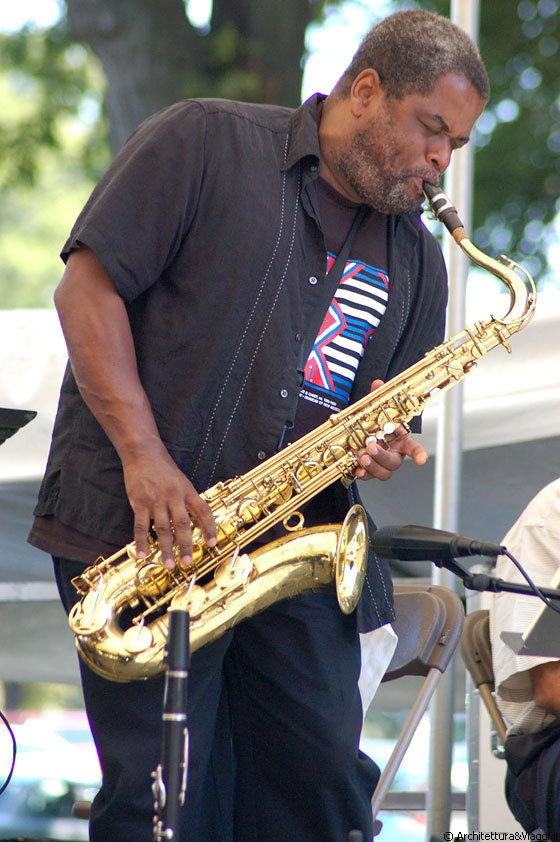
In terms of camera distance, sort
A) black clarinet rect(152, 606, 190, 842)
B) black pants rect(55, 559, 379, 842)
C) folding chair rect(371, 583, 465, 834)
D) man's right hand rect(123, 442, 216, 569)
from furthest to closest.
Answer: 1. folding chair rect(371, 583, 465, 834)
2. black pants rect(55, 559, 379, 842)
3. man's right hand rect(123, 442, 216, 569)
4. black clarinet rect(152, 606, 190, 842)

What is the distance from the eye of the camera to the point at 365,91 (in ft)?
9.66

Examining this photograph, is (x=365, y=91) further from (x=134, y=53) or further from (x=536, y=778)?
(x=134, y=53)

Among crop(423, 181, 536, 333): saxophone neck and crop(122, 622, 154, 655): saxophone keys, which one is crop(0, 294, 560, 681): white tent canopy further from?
crop(122, 622, 154, 655): saxophone keys

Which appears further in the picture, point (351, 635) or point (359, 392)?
point (359, 392)

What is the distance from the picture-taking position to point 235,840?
2.74 m

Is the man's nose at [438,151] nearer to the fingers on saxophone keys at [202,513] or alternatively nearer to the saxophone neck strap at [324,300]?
the saxophone neck strap at [324,300]

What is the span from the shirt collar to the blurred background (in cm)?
59

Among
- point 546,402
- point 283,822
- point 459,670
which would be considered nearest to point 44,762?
point 459,670

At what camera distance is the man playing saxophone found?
2.49 m

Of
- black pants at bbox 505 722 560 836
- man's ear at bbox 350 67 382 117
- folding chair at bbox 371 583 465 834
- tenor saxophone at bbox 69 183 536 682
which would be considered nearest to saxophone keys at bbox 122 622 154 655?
tenor saxophone at bbox 69 183 536 682

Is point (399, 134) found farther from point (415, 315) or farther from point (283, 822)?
point (283, 822)

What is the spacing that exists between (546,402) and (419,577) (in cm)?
121

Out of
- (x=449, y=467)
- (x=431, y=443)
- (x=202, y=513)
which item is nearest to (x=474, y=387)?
(x=431, y=443)

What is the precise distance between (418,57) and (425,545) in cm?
144
